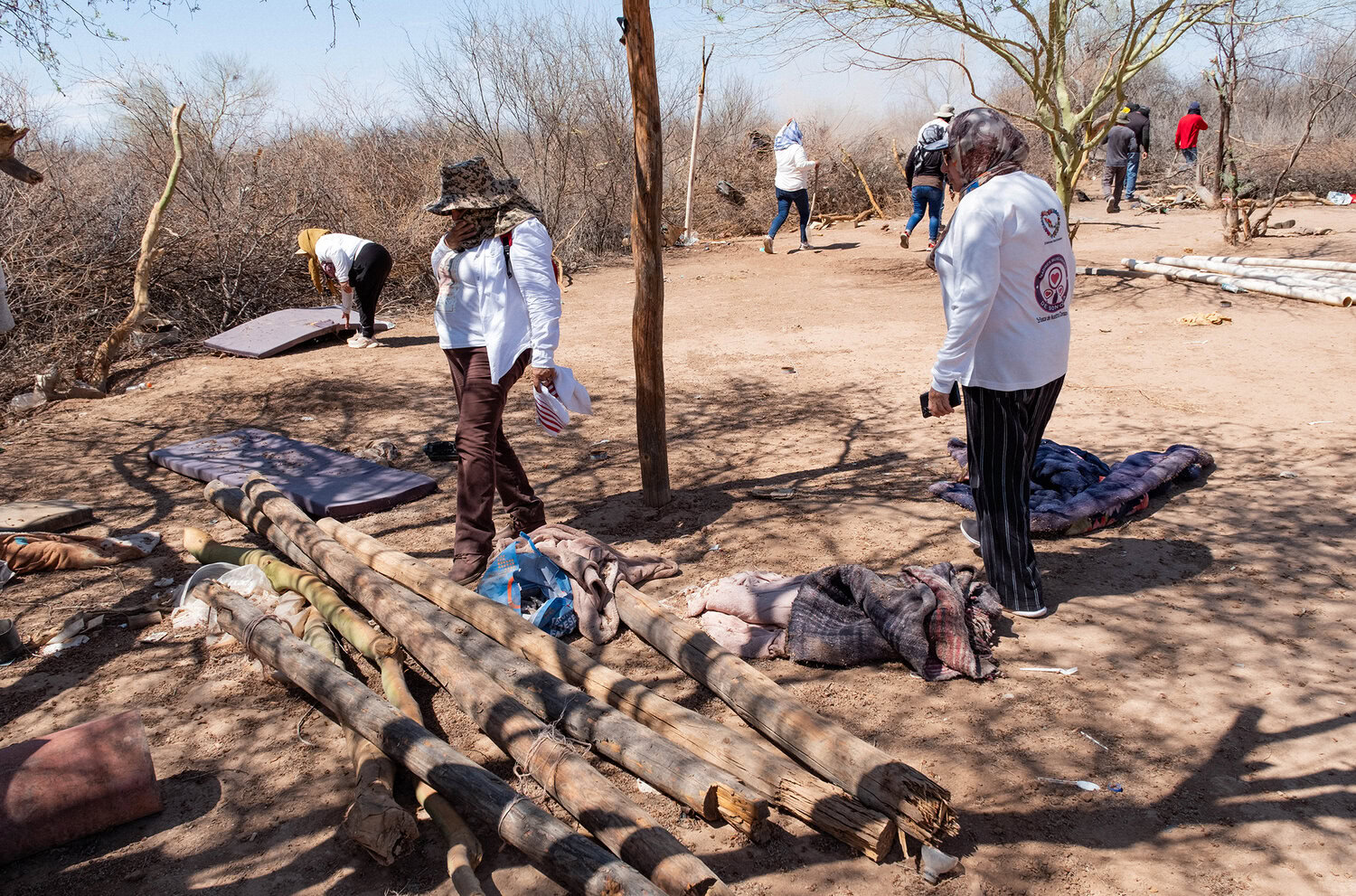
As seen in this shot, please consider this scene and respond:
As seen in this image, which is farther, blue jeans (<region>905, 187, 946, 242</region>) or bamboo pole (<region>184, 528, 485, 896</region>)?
blue jeans (<region>905, 187, 946, 242</region>)

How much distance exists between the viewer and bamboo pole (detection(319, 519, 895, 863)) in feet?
8.19

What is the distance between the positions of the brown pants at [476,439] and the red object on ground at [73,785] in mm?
1646

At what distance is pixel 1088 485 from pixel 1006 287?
1.87 m

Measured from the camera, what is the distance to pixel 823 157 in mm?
20062

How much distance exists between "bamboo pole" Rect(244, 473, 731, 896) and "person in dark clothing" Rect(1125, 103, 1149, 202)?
16063mm

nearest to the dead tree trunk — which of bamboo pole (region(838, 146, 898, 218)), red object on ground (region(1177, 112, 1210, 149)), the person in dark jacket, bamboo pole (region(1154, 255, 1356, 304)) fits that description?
the person in dark jacket

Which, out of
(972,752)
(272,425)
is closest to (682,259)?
(272,425)

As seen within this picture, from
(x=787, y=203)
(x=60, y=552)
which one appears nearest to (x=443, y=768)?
(x=60, y=552)

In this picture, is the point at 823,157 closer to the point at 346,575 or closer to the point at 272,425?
the point at 272,425

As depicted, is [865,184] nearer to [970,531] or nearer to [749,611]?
[970,531]

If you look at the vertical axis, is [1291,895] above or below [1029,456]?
below

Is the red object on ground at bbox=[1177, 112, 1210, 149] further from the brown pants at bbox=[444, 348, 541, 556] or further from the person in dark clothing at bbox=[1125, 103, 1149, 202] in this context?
the brown pants at bbox=[444, 348, 541, 556]

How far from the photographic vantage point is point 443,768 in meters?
2.67

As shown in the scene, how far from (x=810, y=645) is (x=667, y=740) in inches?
34.2
